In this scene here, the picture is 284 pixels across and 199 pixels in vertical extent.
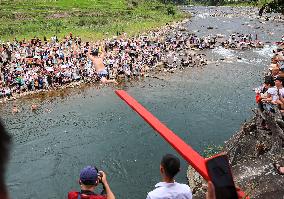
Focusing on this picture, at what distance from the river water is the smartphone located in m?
20.0

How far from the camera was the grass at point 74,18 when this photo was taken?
233 ft

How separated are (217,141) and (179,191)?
79.1ft

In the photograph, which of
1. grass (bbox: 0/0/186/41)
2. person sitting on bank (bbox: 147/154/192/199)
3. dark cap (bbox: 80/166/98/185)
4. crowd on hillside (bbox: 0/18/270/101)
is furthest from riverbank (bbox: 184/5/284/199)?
grass (bbox: 0/0/186/41)

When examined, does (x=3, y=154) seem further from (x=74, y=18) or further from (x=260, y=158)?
(x=74, y=18)

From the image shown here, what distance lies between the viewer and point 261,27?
8506 cm

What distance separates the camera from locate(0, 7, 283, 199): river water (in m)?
24.7

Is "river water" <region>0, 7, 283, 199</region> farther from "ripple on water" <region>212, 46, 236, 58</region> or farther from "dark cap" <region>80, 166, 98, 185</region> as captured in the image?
"dark cap" <region>80, 166, 98, 185</region>

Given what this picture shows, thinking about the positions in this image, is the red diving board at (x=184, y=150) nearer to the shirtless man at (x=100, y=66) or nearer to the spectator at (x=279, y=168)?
the spectator at (x=279, y=168)

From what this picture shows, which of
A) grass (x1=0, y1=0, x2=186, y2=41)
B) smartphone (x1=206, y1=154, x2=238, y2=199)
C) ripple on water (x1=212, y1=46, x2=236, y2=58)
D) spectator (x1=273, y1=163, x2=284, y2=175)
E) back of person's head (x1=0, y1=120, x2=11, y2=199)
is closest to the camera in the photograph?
back of person's head (x1=0, y1=120, x2=11, y2=199)

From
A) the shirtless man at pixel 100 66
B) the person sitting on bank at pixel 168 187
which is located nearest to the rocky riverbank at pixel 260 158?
the person sitting on bank at pixel 168 187

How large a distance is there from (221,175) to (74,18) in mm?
88069

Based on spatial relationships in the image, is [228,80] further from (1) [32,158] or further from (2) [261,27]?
(2) [261,27]

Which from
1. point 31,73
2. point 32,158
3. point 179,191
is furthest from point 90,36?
point 179,191

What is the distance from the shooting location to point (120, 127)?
32.8m
